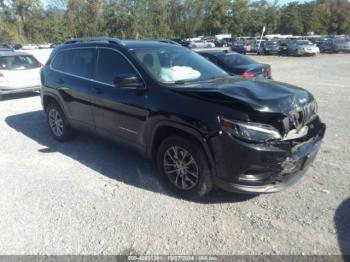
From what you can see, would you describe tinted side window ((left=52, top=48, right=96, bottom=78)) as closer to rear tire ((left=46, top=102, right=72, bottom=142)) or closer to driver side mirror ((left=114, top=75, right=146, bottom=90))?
rear tire ((left=46, top=102, right=72, bottom=142))

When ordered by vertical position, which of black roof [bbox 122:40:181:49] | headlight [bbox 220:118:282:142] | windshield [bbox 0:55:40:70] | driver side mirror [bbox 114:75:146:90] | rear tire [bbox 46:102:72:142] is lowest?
rear tire [bbox 46:102:72:142]

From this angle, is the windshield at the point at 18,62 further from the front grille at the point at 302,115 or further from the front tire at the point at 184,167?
the front grille at the point at 302,115

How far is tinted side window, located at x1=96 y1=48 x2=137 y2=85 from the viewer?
4285mm

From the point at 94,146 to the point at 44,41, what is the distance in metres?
50.5

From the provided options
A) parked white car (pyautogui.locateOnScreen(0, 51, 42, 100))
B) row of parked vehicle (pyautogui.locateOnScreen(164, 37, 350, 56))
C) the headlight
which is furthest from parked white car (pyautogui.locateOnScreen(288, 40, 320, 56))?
the headlight

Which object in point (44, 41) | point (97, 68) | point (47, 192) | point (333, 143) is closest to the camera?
point (47, 192)

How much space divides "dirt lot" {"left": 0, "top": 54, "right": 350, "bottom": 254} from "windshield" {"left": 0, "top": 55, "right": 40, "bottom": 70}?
18.7ft

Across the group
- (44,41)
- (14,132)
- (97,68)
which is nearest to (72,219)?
(97,68)

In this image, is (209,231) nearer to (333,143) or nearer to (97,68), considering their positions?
(97,68)

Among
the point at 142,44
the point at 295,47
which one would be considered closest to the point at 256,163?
the point at 142,44

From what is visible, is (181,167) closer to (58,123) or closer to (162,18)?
(58,123)

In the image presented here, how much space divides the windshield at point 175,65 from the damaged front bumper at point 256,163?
4.14ft

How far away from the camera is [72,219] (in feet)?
11.5

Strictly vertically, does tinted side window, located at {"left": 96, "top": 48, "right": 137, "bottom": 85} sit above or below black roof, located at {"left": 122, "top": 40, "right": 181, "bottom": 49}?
below
